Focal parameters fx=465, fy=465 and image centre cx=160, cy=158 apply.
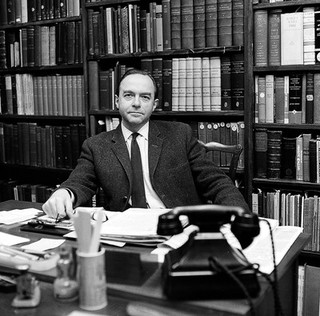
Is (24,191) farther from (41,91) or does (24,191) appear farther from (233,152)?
(233,152)

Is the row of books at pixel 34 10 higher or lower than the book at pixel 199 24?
higher

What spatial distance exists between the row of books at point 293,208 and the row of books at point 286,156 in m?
0.10

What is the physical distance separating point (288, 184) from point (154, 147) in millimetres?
841

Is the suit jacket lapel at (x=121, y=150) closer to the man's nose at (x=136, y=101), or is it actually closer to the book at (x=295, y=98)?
the man's nose at (x=136, y=101)

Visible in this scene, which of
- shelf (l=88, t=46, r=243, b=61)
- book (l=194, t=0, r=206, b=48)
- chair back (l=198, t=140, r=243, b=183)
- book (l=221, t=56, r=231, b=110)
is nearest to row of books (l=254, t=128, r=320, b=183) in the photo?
book (l=221, t=56, r=231, b=110)

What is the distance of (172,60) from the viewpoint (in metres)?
2.71

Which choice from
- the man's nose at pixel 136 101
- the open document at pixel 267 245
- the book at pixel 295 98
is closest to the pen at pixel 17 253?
the open document at pixel 267 245

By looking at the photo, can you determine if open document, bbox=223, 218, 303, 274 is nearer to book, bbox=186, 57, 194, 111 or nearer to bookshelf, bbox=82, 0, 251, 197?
bookshelf, bbox=82, 0, 251, 197

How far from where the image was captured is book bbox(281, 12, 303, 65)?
7.84 ft

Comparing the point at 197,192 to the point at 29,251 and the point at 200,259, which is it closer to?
the point at 29,251

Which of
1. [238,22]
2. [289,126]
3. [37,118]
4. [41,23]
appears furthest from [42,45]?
[289,126]

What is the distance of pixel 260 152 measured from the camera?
255 centimetres

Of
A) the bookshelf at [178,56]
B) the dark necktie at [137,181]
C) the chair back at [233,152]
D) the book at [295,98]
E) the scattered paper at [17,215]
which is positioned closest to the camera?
the scattered paper at [17,215]

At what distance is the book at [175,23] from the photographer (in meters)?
2.64
